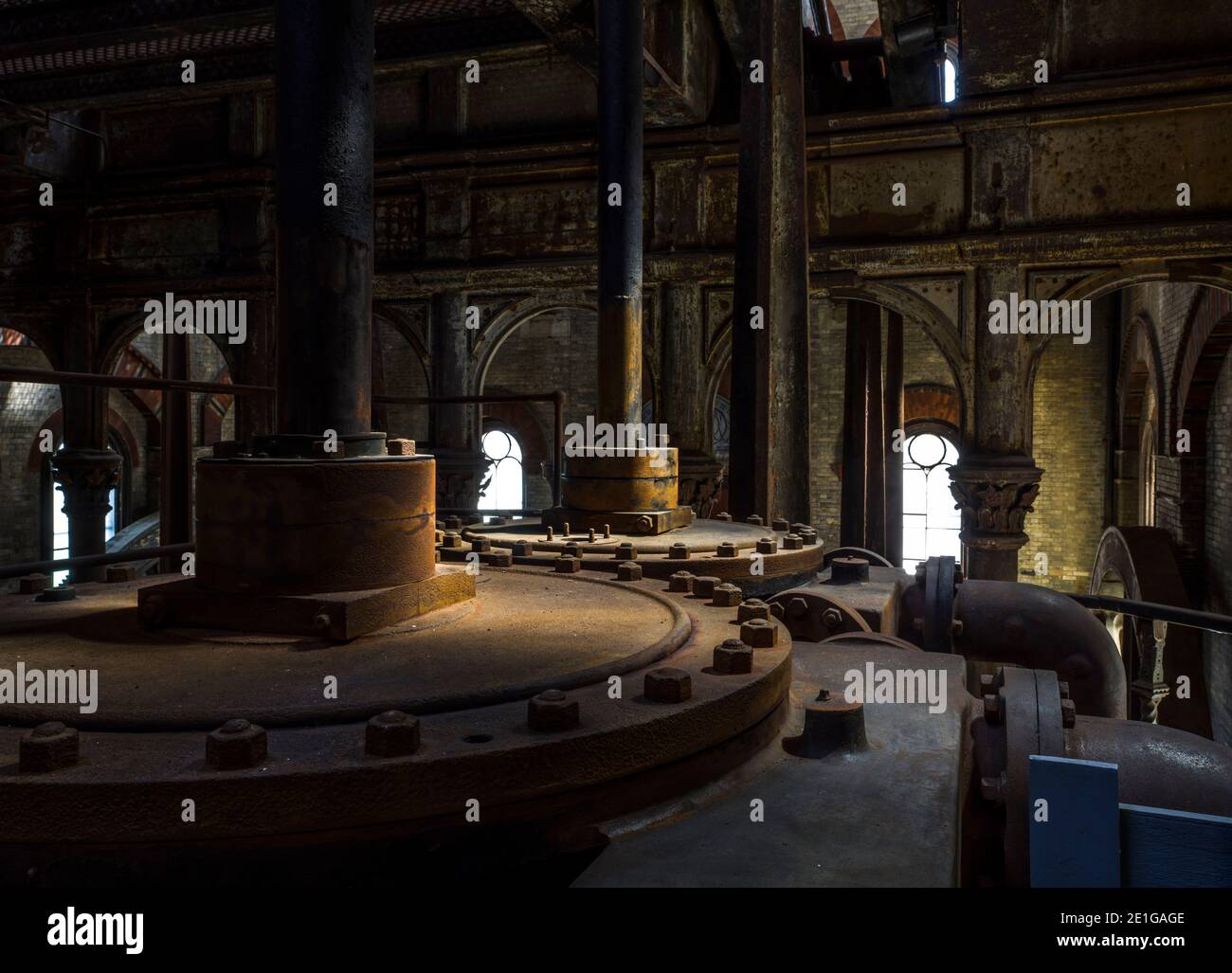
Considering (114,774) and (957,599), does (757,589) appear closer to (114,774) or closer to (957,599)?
(957,599)

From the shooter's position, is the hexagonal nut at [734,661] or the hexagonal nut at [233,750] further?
the hexagonal nut at [734,661]

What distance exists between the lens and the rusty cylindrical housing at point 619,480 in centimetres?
449

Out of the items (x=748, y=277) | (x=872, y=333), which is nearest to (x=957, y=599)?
(x=748, y=277)

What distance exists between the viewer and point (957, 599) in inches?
134

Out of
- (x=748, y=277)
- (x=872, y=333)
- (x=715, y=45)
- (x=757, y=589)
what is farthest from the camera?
(x=715, y=45)

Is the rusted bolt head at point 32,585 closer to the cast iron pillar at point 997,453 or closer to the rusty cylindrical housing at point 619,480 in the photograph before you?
the rusty cylindrical housing at point 619,480

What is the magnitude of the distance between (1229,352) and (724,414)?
8485 millimetres

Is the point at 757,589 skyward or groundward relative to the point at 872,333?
groundward

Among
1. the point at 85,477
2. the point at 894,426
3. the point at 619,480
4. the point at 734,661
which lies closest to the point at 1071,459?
the point at 894,426

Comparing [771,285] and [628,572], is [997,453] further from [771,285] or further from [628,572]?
[628,572]

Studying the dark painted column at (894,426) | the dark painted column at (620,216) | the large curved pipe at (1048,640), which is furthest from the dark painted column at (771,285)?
the dark painted column at (894,426)

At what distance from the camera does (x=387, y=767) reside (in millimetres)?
1259

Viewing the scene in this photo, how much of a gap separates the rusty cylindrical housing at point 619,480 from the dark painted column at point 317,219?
2393 millimetres

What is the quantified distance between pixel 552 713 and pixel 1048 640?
2.35m
